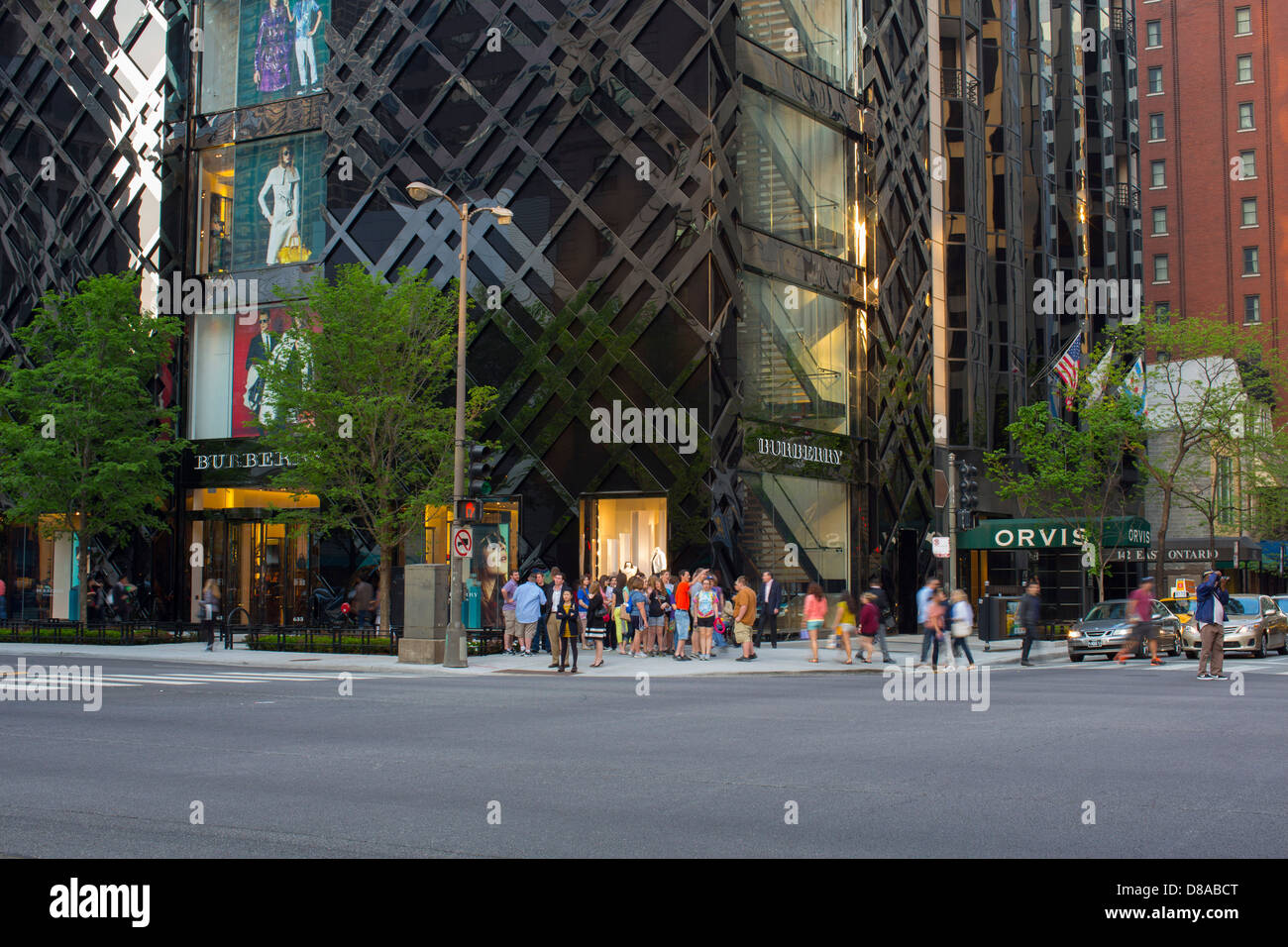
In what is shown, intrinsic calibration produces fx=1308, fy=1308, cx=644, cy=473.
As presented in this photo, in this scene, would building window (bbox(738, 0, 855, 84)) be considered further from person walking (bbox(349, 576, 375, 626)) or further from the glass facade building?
person walking (bbox(349, 576, 375, 626))

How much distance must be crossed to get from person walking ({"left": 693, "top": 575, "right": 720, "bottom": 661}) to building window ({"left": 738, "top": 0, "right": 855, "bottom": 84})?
58.5 feet

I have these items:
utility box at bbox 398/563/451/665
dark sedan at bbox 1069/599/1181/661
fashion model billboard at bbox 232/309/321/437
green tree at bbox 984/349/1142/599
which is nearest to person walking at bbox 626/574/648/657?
utility box at bbox 398/563/451/665

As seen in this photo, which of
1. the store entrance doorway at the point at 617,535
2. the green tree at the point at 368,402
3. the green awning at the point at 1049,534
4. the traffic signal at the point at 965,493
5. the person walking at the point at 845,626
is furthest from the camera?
the green awning at the point at 1049,534

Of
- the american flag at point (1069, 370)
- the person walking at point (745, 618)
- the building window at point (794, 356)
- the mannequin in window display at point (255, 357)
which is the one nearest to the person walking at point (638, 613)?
the person walking at point (745, 618)

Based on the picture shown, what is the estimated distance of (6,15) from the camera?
155 ft

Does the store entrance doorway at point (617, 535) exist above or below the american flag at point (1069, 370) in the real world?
below

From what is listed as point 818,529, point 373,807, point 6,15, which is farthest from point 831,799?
point 6,15

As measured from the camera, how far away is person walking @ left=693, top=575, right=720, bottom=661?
1169 inches

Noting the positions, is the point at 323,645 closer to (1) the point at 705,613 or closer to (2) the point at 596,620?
(2) the point at 596,620

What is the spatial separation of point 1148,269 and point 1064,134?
39.4 meters

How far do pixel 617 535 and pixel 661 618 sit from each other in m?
6.68

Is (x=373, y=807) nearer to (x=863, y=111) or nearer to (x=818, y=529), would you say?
(x=818, y=529)

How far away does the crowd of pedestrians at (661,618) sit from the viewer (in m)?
27.2

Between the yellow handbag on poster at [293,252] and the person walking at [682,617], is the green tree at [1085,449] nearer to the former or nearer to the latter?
the person walking at [682,617]
